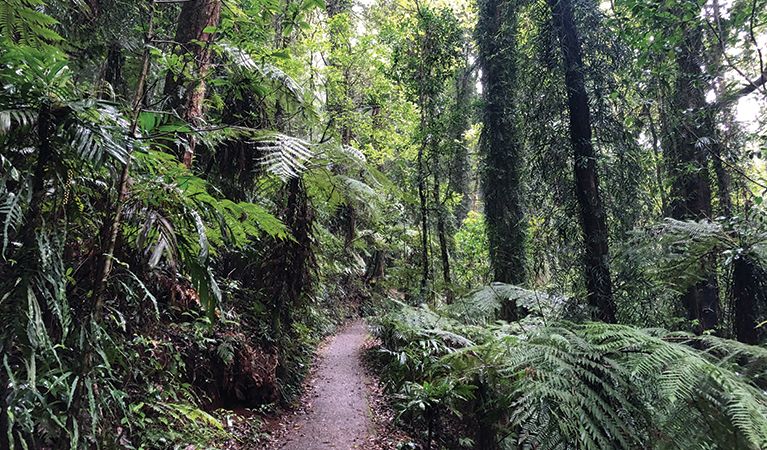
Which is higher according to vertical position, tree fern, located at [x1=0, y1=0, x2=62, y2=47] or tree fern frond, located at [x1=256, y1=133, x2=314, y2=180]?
tree fern, located at [x1=0, y1=0, x2=62, y2=47]

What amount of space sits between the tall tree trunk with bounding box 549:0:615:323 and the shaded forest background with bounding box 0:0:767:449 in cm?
2

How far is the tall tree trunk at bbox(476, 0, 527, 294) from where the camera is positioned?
7176mm

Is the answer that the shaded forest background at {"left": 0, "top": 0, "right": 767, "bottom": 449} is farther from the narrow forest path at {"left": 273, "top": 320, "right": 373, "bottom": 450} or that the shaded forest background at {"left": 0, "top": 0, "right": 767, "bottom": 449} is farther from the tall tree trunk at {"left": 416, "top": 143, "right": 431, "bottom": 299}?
the narrow forest path at {"left": 273, "top": 320, "right": 373, "bottom": 450}

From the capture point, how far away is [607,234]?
3055 mm

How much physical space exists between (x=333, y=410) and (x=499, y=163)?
5907mm

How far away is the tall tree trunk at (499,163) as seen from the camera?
7176mm

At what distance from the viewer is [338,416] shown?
5.22 meters

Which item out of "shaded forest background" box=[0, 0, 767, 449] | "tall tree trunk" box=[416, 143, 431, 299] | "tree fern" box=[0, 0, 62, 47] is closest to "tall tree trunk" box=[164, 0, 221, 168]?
"shaded forest background" box=[0, 0, 767, 449]

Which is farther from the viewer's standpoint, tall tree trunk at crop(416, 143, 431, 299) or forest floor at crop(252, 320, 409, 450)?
tall tree trunk at crop(416, 143, 431, 299)

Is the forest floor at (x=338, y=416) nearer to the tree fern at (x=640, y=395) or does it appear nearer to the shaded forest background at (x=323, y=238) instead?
the shaded forest background at (x=323, y=238)

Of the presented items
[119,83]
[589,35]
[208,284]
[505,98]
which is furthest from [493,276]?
[119,83]

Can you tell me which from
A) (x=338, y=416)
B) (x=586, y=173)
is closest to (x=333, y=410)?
(x=338, y=416)

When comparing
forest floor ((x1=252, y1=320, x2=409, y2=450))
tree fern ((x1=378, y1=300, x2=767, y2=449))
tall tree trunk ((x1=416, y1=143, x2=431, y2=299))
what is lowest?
forest floor ((x1=252, y1=320, x2=409, y2=450))

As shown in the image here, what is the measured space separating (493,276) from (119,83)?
7.42m
